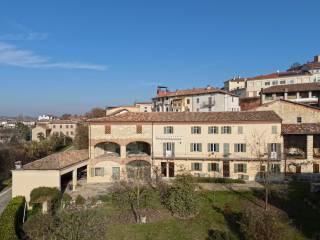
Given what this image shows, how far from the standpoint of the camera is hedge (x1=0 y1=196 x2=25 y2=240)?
22.6 meters

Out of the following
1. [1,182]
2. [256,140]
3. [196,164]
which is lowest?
[1,182]

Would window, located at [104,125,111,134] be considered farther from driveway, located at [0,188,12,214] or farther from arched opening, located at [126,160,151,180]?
driveway, located at [0,188,12,214]

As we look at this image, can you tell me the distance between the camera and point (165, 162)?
141 feet

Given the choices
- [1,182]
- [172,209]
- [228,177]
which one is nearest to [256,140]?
[228,177]

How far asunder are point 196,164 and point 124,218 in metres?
16.5

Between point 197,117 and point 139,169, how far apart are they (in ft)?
33.5

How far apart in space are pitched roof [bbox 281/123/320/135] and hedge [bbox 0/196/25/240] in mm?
31190

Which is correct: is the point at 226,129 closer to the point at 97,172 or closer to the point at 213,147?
the point at 213,147

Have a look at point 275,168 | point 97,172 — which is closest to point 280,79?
point 275,168

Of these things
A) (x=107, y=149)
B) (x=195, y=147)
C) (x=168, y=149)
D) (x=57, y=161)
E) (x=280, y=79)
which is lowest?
Result: (x=57, y=161)

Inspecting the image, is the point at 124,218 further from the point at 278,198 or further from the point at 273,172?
the point at 273,172

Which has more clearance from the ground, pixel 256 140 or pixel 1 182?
pixel 256 140

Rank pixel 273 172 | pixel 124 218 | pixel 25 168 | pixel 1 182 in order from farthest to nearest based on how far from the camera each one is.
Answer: pixel 1 182
pixel 273 172
pixel 25 168
pixel 124 218

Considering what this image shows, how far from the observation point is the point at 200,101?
215ft
